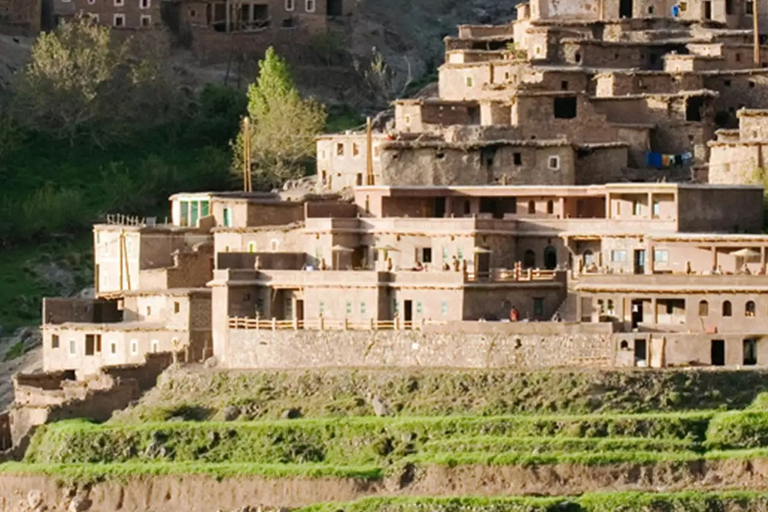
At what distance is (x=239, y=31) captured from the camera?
133125mm

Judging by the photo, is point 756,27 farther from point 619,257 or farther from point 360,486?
point 360,486

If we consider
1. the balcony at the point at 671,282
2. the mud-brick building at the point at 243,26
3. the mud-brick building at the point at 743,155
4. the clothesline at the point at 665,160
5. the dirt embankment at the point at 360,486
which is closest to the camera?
the dirt embankment at the point at 360,486

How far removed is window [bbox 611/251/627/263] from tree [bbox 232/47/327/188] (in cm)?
1837

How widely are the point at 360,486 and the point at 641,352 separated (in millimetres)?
7853

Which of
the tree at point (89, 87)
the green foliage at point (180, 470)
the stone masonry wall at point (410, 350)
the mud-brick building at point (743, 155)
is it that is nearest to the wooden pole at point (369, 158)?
the mud-brick building at point (743, 155)

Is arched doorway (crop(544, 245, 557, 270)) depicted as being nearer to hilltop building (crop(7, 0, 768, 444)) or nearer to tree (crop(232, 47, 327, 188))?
hilltop building (crop(7, 0, 768, 444))

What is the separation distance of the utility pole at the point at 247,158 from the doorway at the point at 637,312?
20.9 metres

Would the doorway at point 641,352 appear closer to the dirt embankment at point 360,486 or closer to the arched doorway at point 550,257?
the dirt embankment at point 360,486

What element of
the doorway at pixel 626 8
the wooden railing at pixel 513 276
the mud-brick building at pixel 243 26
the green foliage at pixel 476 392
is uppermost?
the mud-brick building at pixel 243 26

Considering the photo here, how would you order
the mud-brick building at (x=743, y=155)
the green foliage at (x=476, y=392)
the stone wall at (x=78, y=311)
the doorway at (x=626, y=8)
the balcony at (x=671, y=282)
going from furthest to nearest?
the doorway at (x=626, y=8) < the stone wall at (x=78, y=311) < the mud-brick building at (x=743, y=155) < the balcony at (x=671, y=282) < the green foliage at (x=476, y=392)

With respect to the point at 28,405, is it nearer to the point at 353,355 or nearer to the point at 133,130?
the point at 353,355

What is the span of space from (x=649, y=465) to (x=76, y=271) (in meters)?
31.7

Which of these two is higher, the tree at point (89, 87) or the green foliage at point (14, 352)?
the tree at point (89, 87)

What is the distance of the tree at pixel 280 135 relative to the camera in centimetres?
11844
